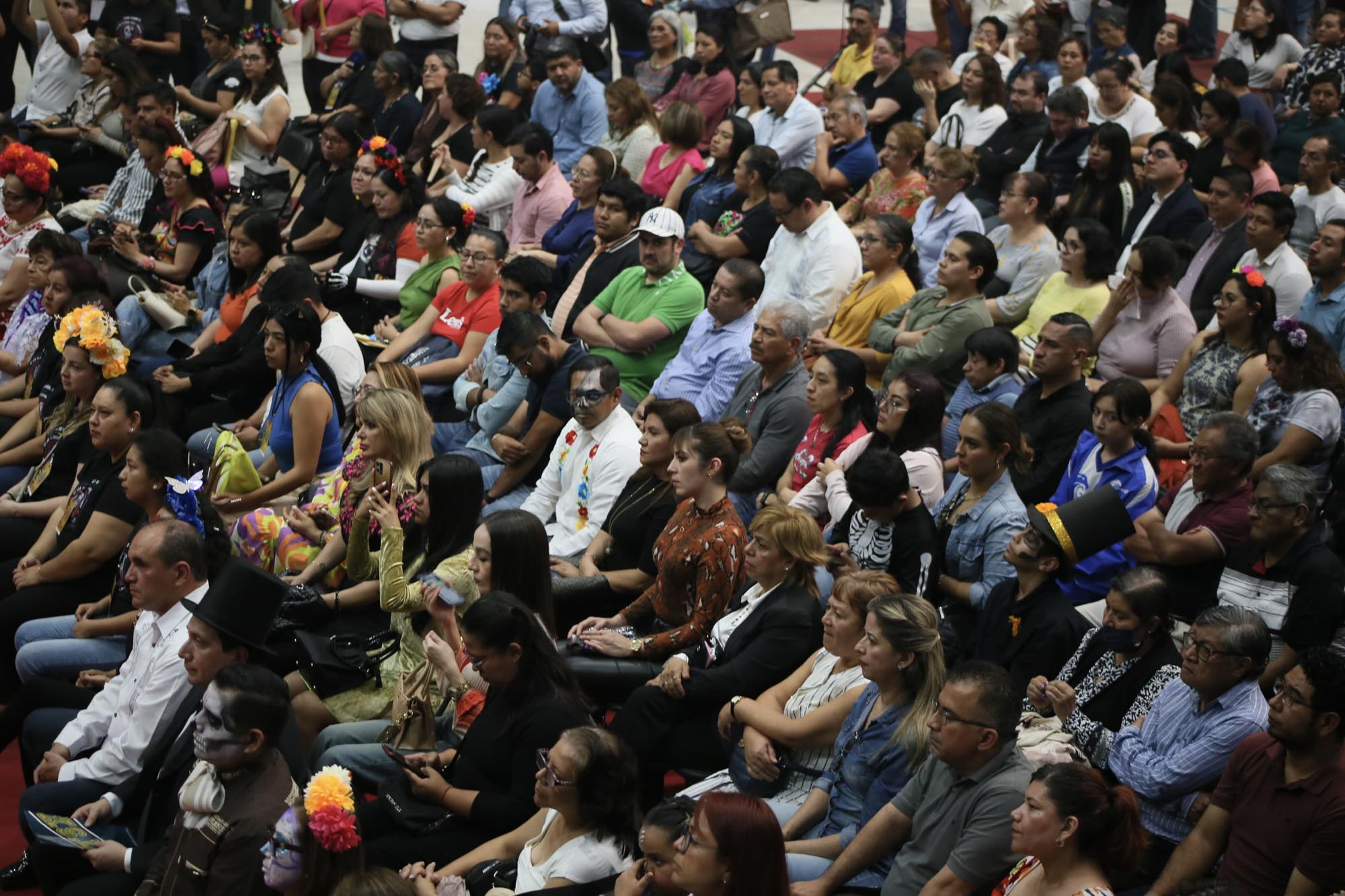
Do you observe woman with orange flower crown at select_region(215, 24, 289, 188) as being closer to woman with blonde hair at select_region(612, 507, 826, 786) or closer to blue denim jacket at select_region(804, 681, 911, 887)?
woman with blonde hair at select_region(612, 507, 826, 786)

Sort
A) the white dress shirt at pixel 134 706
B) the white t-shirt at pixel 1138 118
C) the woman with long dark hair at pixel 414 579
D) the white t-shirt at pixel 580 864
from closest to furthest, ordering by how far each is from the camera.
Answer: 1. the white t-shirt at pixel 580 864
2. the white dress shirt at pixel 134 706
3. the woman with long dark hair at pixel 414 579
4. the white t-shirt at pixel 1138 118

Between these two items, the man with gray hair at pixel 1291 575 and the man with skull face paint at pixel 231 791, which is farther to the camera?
the man with gray hair at pixel 1291 575

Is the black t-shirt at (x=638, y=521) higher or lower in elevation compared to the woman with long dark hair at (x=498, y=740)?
lower

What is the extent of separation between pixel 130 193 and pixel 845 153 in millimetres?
4338

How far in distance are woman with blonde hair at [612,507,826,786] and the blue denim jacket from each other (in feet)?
1.35

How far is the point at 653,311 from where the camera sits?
681 centimetres

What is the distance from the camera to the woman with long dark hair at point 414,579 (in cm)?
487

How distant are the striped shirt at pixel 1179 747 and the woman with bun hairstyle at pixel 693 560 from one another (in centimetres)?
138

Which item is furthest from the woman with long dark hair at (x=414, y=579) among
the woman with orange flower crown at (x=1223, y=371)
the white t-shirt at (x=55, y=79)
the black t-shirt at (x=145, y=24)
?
the black t-shirt at (x=145, y=24)

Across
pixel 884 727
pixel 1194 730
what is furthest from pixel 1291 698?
pixel 884 727

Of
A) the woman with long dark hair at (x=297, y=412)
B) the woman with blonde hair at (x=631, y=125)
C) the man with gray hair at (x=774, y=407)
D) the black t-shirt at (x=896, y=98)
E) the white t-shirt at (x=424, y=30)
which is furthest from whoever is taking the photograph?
the white t-shirt at (x=424, y=30)

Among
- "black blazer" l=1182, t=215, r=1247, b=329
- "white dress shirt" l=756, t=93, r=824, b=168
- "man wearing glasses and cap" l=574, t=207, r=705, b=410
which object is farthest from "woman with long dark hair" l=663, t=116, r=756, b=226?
"black blazer" l=1182, t=215, r=1247, b=329

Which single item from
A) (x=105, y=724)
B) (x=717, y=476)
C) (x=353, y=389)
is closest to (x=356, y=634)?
(x=105, y=724)

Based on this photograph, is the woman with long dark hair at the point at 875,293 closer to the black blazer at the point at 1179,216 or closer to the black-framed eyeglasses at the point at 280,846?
the black blazer at the point at 1179,216
